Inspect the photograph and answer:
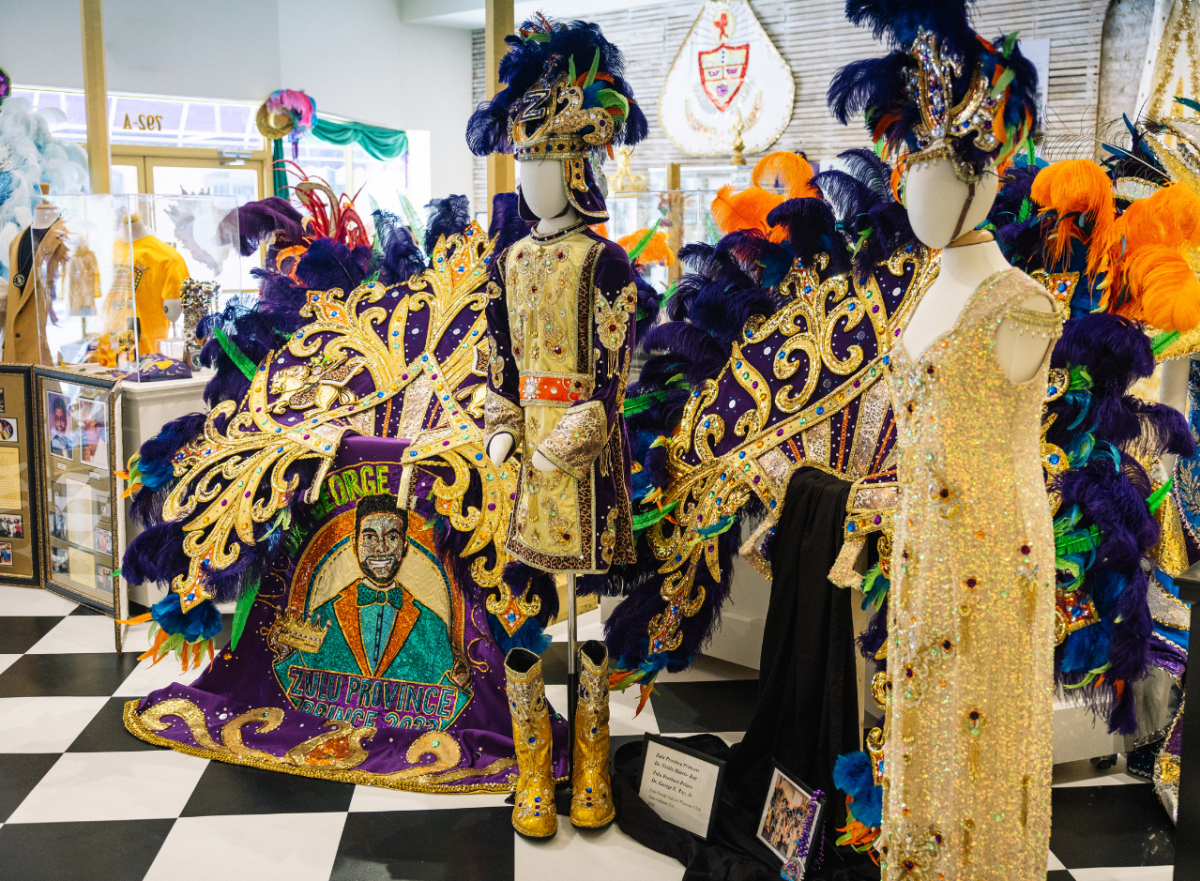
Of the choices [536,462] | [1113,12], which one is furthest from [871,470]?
[1113,12]

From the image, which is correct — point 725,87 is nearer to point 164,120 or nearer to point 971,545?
point 164,120

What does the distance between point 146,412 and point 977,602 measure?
3225 millimetres

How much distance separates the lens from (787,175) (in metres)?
2.91

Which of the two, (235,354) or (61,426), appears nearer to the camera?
(235,354)

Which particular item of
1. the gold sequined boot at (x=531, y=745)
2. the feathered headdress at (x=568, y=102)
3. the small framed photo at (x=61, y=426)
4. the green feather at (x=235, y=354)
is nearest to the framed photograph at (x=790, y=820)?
the gold sequined boot at (x=531, y=745)

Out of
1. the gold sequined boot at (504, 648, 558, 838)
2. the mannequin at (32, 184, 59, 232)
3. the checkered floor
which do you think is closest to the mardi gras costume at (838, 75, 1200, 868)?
the checkered floor

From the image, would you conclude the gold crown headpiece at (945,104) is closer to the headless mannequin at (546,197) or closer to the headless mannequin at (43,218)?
the headless mannequin at (546,197)

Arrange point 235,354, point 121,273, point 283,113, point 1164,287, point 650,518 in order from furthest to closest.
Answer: point 283,113 < point 121,273 < point 235,354 < point 650,518 < point 1164,287

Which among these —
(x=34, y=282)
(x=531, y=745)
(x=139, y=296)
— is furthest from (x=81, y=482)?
(x=531, y=745)

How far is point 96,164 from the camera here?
4688 mm

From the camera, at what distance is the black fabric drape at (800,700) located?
2.42m

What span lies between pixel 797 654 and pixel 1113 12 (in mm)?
6148

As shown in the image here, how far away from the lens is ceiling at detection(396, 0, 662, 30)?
948cm

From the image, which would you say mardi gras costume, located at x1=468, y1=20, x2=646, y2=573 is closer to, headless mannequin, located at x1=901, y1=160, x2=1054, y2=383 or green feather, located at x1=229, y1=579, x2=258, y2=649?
headless mannequin, located at x1=901, y1=160, x2=1054, y2=383
